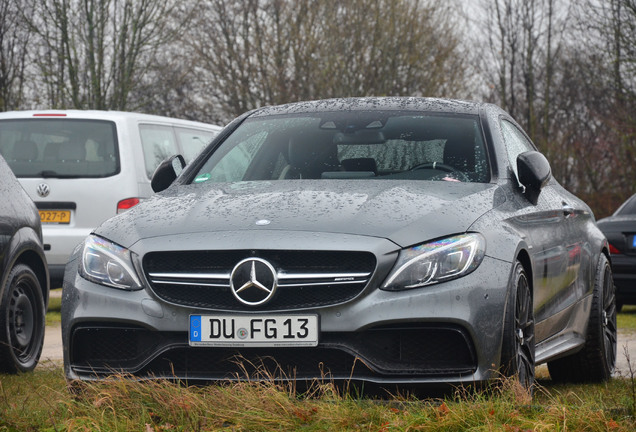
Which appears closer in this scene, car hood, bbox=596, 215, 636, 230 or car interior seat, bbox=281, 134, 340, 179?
car interior seat, bbox=281, 134, 340, 179

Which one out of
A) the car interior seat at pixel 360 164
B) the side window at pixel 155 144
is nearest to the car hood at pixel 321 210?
the car interior seat at pixel 360 164

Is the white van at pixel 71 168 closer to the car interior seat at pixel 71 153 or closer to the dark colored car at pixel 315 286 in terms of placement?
the car interior seat at pixel 71 153

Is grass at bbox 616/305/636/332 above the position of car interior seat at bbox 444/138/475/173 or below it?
below

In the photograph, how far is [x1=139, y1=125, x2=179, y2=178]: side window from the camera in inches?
514

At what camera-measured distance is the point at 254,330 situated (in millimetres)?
4836

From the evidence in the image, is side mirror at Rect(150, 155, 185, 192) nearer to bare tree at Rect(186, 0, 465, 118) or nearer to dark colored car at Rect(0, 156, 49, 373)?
dark colored car at Rect(0, 156, 49, 373)

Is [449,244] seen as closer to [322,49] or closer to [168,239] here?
[168,239]

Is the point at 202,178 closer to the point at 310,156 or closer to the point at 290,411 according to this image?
the point at 310,156

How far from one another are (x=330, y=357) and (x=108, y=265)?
1.02 metres

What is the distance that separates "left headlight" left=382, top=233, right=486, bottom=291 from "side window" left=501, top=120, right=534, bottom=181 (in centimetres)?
145

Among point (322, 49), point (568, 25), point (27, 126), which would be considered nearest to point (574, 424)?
point (27, 126)

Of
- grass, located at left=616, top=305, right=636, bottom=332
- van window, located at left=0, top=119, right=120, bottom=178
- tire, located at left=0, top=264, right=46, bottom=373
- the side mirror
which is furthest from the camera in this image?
van window, located at left=0, top=119, right=120, bottom=178

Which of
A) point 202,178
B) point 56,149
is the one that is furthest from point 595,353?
point 56,149

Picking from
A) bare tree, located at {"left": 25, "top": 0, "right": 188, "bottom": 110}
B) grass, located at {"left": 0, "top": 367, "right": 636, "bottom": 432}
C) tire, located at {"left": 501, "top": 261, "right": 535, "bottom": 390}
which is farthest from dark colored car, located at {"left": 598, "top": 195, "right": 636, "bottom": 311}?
bare tree, located at {"left": 25, "top": 0, "right": 188, "bottom": 110}
